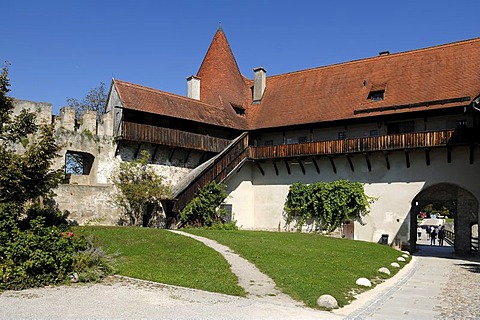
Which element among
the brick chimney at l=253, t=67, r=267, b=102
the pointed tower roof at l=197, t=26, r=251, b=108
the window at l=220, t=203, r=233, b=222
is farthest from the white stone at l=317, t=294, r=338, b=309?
the brick chimney at l=253, t=67, r=267, b=102

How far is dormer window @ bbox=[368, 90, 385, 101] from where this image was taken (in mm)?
26638

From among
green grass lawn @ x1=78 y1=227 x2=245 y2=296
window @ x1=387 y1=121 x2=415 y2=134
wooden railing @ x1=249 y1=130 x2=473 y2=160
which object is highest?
window @ x1=387 y1=121 x2=415 y2=134

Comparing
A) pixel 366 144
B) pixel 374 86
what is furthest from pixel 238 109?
pixel 366 144

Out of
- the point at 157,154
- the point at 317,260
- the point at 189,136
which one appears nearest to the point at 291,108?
the point at 189,136

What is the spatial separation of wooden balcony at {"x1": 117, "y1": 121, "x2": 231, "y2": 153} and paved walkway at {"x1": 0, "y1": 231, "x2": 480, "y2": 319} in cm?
1464

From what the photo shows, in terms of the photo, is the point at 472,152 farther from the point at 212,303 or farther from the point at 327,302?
the point at 212,303

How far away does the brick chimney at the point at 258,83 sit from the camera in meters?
32.3

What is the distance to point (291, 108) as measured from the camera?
29.6 metres

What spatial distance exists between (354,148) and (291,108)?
5410mm

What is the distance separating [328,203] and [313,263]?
499 inches

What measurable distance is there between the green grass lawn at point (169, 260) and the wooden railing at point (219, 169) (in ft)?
20.7

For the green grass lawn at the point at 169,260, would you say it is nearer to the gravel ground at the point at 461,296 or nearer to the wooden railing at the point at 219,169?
the gravel ground at the point at 461,296

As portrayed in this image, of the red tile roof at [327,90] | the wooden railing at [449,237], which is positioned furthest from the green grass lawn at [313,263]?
the wooden railing at [449,237]

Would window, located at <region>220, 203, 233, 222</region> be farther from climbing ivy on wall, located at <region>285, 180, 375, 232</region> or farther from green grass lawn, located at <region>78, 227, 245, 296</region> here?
green grass lawn, located at <region>78, 227, 245, 296</region>
